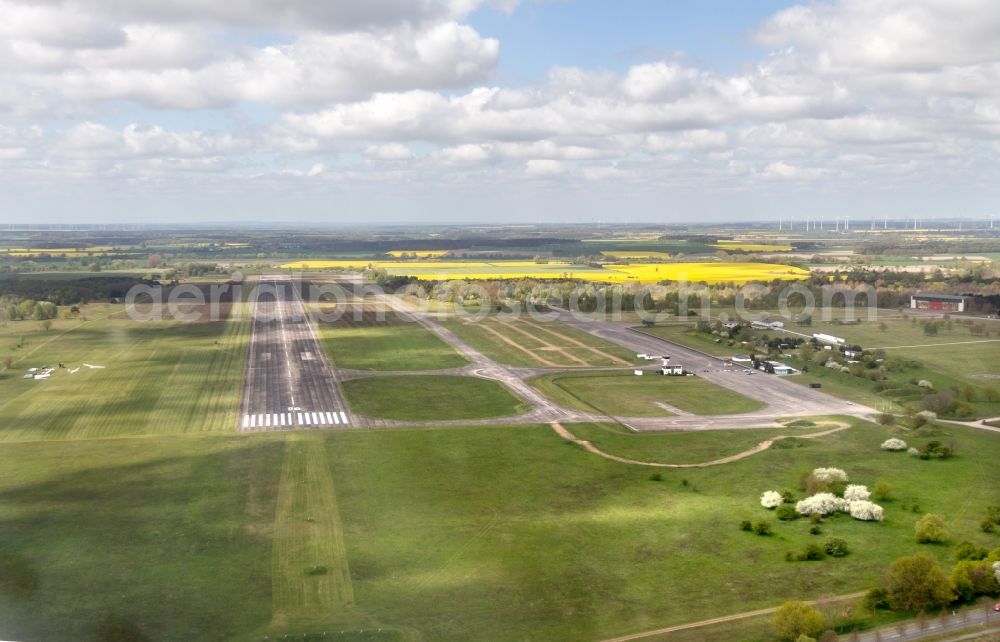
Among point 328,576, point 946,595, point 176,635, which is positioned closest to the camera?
A: point 176,635

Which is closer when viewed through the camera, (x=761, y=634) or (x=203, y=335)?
(x=761, y=634)

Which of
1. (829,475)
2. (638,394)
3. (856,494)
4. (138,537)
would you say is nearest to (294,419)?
(138,537)

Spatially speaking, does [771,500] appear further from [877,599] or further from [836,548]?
[877,599]

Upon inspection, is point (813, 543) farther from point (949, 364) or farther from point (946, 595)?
point (949, 364)

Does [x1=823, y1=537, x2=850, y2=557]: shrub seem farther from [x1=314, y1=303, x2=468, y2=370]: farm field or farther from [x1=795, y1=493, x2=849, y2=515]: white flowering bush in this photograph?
[x1=314, y1=303, x2=468, y2=370]: farm field

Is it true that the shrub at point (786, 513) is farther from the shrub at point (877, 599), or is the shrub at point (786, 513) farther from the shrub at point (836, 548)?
the shrub at point (877, 599)

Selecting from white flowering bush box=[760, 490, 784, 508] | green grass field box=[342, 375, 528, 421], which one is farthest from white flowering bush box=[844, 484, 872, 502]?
green grass field box=[342, 375, 528, 421]

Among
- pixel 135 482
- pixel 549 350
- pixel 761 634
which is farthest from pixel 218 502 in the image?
pixel 549 350
